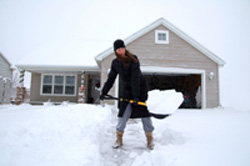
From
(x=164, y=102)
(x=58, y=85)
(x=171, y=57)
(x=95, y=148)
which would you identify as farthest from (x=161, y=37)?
(x=58, y=85)

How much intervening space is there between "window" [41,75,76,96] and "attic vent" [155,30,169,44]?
23.0 ft

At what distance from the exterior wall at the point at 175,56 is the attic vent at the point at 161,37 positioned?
17 centimetres

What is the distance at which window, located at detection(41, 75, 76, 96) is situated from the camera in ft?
40.8

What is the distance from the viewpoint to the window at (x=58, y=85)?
12.4 meters

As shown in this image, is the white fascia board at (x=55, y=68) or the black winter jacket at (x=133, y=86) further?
the white fascia board at (x=55, y=68)

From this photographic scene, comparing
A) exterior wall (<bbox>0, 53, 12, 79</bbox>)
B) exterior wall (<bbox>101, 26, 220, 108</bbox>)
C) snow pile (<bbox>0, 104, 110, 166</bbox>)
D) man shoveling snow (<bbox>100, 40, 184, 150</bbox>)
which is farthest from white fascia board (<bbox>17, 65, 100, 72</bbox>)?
man shoveling snow (<bbox>100, 40, 184, 150</bbox>)

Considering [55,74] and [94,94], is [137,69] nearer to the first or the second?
[55,74]

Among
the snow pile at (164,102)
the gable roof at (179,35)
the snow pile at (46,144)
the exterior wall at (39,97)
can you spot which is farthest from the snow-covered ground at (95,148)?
the exterior wall at (39,97)

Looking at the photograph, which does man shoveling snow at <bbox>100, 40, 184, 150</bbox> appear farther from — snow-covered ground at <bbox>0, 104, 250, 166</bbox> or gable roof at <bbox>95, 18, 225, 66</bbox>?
gable roof at <bbox>95, 18, 225, 66</bbox>

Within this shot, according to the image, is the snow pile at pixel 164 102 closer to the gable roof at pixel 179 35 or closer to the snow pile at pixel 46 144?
the snow pile at pixel 46 144

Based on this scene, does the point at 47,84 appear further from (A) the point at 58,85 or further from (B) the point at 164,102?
(B) the point at 164,102

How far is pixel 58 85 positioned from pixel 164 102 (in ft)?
36.2

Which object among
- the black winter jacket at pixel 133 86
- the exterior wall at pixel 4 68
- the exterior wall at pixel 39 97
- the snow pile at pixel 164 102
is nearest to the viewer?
the black winter jacket at pixel 133 86

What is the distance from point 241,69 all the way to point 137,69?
4124 centimetres
